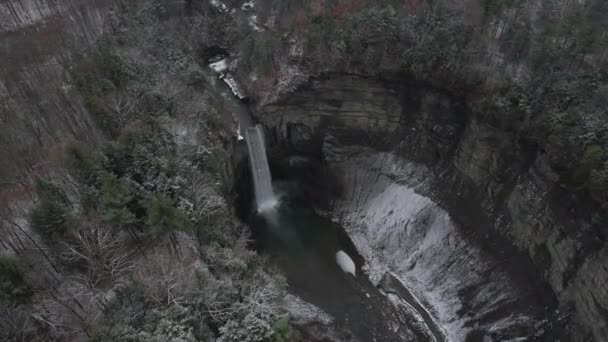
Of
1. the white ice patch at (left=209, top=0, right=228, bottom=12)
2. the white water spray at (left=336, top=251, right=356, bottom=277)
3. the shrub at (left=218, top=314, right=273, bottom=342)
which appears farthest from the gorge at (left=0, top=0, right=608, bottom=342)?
the white ice patch at (left=209, top=0, right=228, bottom=12)

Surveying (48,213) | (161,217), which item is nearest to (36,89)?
(48,213)

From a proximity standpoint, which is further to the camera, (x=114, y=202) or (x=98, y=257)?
(x=114, y=202)

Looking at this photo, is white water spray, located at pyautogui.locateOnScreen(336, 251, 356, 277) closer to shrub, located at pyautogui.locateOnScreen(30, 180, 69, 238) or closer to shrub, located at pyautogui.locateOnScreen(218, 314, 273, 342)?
shrub, located at pyautogui.locateOnScreen(218, 314, 273, 342)

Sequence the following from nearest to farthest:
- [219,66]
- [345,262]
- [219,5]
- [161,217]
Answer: [161,217] < [345,262] < [219,66] < [219,5]

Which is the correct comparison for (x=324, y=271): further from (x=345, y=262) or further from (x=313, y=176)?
(x=313, y=176)

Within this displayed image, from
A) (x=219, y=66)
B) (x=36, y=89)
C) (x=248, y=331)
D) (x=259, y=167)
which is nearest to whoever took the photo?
(x=248, y=331)

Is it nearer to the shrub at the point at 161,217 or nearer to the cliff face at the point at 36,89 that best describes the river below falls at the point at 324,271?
the shrub at the point at 161,217

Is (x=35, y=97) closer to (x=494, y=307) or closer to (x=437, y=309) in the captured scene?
(x=437, y=309)
